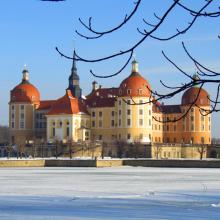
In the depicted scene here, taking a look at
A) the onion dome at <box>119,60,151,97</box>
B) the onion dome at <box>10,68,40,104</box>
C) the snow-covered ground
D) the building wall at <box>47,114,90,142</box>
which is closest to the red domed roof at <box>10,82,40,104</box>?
the onion dome at <box>10,68,40,104</box>

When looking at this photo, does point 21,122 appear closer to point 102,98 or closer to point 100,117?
point 100,117

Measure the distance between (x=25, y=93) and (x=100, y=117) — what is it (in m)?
10.9

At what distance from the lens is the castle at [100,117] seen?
73312 mm

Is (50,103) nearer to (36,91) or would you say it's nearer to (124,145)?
(36,91)

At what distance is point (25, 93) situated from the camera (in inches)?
3083

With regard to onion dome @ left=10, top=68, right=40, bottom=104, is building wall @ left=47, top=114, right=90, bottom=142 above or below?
below

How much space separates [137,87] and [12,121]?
17.3m

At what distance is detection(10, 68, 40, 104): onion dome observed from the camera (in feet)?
256

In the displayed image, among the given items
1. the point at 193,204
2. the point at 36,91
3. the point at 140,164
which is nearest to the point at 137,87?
the point at 36,91

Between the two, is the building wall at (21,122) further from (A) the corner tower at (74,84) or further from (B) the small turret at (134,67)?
(B) the small turret at (134,67)

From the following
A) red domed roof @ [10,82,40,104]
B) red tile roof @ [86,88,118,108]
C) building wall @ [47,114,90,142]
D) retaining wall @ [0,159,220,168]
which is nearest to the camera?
retaining wall @ [0,159,220,168]

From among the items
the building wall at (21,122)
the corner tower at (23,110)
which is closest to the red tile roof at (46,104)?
the corner tower at (23,110)

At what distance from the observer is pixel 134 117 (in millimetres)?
73875

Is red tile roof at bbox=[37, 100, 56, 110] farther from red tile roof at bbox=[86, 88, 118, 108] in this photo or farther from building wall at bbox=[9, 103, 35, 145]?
red tile roof at bbox=[86, 88, 118, 108]
